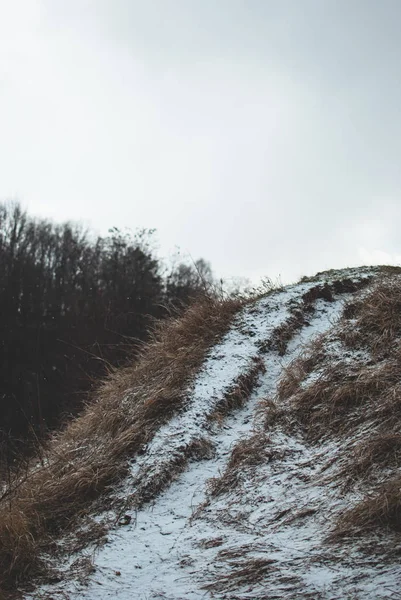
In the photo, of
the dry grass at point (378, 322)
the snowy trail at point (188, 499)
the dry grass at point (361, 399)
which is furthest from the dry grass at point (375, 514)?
the dry grass at point (378, 322)

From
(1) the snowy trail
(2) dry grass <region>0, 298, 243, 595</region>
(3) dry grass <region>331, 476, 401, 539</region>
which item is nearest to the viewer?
(3) dry grass <region>331, 476, 401, 539</region>

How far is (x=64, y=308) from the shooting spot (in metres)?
26.9

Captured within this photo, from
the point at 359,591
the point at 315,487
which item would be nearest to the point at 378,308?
the point at 315,487

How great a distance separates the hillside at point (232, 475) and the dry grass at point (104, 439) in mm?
15

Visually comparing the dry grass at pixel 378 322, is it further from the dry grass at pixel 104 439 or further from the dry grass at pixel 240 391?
the dry grass at pixel 104 439

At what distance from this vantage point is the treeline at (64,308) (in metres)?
14.0

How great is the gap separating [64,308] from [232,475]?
24.1m

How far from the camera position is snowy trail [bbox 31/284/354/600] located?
2.92 meters

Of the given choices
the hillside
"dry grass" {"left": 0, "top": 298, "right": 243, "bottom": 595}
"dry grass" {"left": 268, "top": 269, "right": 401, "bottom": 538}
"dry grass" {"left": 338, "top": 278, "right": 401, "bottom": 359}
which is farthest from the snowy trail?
"dry grass" {"left": 338, "top": 278, "right": 401, "bottom": 359}

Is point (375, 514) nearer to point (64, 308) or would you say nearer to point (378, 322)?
point (378, 322)

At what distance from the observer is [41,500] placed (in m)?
3.89

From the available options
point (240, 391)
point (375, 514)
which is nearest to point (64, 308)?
point (240, 391)

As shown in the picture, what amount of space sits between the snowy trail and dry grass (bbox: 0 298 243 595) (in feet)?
0.61

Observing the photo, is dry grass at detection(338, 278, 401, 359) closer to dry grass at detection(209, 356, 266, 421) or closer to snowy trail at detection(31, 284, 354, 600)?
snowy trail at detection(31, 284, 354, 600)
